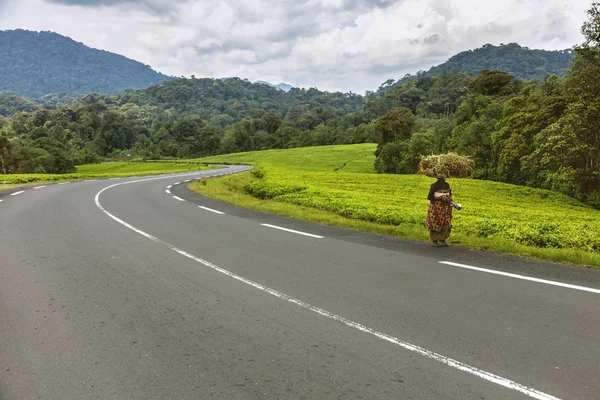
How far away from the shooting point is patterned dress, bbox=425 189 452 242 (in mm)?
8586

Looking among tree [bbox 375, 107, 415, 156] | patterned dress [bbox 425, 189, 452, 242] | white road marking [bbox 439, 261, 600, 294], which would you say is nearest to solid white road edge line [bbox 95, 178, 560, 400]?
white road marking [bbox 439, 261, 600, 294]

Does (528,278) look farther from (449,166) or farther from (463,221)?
(463,221)

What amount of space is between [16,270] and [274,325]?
5380 millimetres

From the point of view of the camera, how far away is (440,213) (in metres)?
8.62

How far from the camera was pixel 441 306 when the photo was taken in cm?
512

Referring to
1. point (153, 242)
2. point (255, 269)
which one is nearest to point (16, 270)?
point (153, 242)

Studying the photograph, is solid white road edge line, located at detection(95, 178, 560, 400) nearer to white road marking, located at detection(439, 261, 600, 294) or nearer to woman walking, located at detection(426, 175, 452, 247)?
white road marking, located at detection(439, 261, 600, 294)

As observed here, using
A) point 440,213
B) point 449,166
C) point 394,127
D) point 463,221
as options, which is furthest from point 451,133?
point 440,213

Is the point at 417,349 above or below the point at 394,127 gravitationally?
below

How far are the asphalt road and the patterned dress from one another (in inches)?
22.4

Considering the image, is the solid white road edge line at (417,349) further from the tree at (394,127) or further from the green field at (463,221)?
the tree at (394,127)

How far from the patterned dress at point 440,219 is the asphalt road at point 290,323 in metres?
0.57

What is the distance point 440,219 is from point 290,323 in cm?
519

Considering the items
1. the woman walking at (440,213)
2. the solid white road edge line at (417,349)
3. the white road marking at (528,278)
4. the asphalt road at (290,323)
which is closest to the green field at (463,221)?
the woman walking at (440,213)
